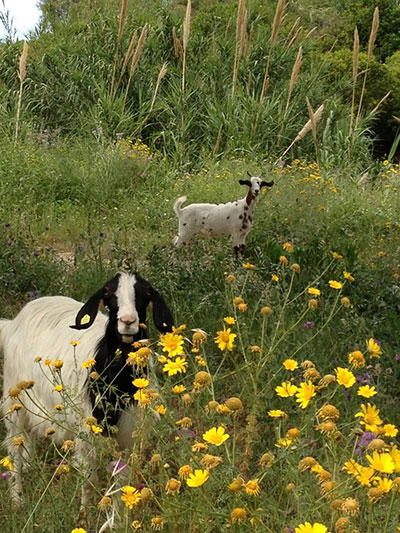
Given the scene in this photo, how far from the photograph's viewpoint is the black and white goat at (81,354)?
7.78 ft

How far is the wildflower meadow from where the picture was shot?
1.80 metres

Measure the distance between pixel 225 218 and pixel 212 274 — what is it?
1.03 m

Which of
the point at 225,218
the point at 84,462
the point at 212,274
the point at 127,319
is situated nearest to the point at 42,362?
the point at 84,462

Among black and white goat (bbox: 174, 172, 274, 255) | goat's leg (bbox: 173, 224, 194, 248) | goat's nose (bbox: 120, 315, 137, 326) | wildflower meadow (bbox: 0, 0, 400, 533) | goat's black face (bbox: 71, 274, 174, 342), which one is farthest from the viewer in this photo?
goat's leg (bbox: 173, 224, 194, 248)

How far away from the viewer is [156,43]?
11758mm

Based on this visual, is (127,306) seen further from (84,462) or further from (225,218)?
(225,218)

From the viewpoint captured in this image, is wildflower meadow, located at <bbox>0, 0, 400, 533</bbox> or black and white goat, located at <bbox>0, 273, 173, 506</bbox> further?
black and white goat, located at <bbox>0, 273, 173, 506</bbox>

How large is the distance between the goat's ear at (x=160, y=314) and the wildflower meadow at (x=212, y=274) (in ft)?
0.57

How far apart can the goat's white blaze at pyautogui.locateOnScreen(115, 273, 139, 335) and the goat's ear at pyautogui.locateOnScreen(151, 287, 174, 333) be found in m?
0.10

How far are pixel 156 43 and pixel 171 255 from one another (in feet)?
25.6

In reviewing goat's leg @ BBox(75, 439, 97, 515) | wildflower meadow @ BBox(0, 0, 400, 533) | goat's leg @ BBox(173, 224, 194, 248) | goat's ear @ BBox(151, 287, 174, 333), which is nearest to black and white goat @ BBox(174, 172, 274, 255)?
goat's leg @ BBox(173, 224, 194, 248)

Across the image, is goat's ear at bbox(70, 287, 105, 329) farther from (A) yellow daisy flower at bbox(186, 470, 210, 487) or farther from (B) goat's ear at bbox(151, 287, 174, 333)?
(A) yellow daisy flower at bbox(186, 470, 210, 487)

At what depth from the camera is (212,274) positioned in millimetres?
4465

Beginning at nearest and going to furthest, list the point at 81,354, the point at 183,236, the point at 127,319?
the point at 127,319
the point at 81,354
the point at 183,236
